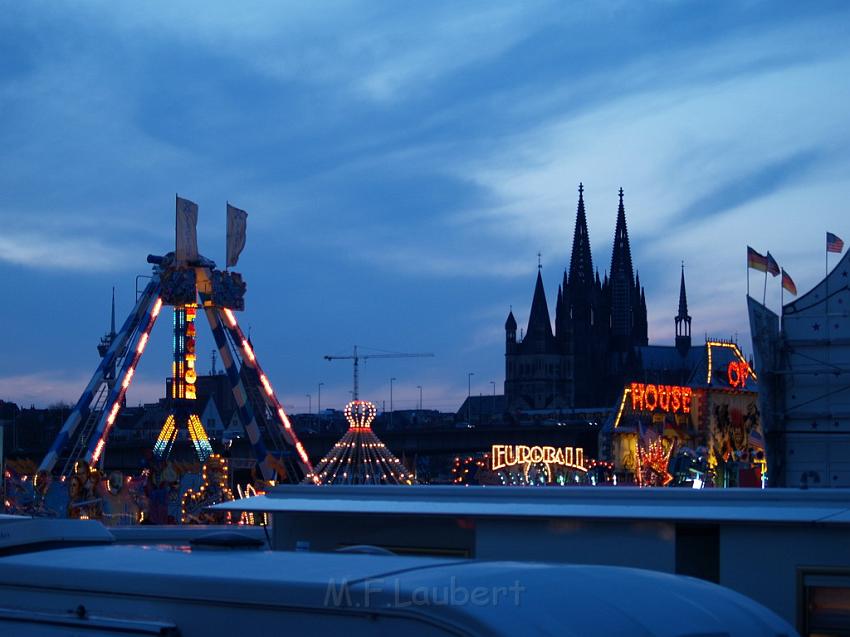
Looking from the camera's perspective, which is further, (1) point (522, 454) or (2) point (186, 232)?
(1) point (522, 454)

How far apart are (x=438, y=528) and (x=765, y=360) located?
1527 centimetres

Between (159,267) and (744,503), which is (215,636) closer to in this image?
(744,503)

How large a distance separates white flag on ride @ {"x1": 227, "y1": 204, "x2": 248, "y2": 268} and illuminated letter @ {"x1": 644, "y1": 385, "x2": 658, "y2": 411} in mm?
21460

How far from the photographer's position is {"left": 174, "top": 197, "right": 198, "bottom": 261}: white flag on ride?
57312 mm

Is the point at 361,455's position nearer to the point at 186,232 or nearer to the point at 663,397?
the point at 186,232

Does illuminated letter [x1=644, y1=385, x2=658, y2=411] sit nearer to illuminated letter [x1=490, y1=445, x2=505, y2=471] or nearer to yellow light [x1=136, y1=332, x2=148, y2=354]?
illuminated letter [x1=490, y1=445, x2=505, y2=471]

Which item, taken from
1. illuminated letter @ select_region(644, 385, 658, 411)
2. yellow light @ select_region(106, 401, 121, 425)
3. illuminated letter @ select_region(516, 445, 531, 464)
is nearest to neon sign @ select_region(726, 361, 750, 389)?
illuminated letter @ select_region(644, 385, 658, 411)

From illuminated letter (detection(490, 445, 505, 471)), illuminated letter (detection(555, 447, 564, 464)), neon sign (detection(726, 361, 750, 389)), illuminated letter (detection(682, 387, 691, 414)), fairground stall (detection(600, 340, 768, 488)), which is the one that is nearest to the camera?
fairground stall (detection(600, 340, 768, 488))

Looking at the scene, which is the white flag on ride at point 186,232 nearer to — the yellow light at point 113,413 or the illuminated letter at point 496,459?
the yellow light at point 113,413

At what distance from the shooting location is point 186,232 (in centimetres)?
5784

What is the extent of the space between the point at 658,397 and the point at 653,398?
0.33 metres

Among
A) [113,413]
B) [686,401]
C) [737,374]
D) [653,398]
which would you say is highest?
[737,374]

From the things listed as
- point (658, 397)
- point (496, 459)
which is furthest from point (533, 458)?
point (658, 397)

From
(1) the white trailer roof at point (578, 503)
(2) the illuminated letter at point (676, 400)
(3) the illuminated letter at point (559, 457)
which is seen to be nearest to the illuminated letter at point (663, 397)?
(2) the illuminated letter at point (676, 400)
